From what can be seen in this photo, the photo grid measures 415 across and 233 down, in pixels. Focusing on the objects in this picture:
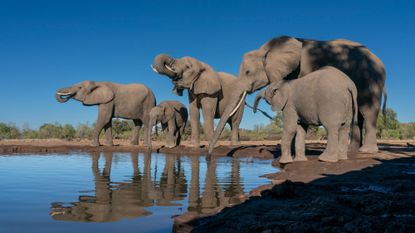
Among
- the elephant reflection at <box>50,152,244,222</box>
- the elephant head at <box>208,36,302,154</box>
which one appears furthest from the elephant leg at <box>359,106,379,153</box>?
the elephant reflection at <box>50,152,244,222</box>

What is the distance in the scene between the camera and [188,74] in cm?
1576

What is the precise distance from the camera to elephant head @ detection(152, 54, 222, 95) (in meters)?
15.6

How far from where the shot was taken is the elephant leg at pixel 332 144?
8445mm

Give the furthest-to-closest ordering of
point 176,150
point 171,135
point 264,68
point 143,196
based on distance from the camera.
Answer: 1. point 171,135
2. point 176,150
3. point 264,68
4. point 143,196

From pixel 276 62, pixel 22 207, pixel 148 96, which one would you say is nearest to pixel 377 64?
pixel 276 62

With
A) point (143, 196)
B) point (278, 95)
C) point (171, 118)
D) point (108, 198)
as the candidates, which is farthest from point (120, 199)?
point (171, 118)

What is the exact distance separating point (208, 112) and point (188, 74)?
1.69 m

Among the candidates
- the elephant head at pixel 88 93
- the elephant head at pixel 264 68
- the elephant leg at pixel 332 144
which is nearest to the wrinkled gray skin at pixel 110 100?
the elephant head at pixel 88 93

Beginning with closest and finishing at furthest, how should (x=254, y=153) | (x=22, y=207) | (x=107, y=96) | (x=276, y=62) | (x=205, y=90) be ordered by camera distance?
1. (x=22, y=207)
2. (x=276, y=62)
3. (x=254, y=153)
4. (x=205, y=90)
5. (x=107, y=96)

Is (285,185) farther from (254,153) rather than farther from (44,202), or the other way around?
(254,153)

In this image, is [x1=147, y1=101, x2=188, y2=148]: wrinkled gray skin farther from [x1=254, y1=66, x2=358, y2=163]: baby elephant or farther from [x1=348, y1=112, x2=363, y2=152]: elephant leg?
[x1=254, y1=66, x2=358, y2=163]: baby elephant

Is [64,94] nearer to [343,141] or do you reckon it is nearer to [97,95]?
[97,95]

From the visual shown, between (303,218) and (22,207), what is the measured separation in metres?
3.07

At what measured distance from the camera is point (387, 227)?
2.43 m
